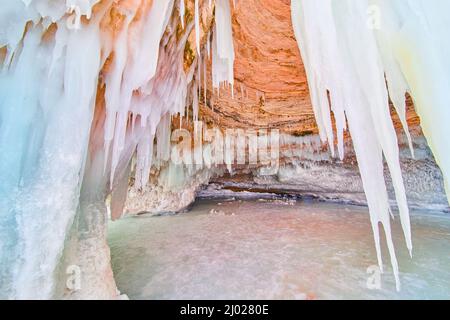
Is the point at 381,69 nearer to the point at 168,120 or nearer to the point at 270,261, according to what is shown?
the point at 270,261

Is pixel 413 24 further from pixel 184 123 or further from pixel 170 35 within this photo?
pixel 184 123

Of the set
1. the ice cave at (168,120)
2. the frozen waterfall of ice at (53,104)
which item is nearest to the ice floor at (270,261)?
the ice cave at (168,120)

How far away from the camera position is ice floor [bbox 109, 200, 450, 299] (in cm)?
171

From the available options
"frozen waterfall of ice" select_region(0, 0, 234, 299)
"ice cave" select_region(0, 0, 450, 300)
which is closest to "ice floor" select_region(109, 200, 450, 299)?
"ice cave" select_region(0, 0, 450, 300)

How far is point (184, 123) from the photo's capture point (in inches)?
180

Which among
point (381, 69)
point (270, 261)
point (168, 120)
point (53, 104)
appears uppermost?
point (168, 120)

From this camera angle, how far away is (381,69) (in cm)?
130

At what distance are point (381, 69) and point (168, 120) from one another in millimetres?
2832

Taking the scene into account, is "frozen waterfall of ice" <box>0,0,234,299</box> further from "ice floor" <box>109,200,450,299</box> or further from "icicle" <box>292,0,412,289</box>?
"icicle" <box>292,0,412,289</box>

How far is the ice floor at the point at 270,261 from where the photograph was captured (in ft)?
5.63

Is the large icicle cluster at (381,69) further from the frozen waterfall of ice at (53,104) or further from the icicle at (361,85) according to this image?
the frozen waterfall of ice at (53,104)

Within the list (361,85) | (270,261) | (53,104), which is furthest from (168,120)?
(361,85)

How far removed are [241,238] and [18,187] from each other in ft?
8.49
